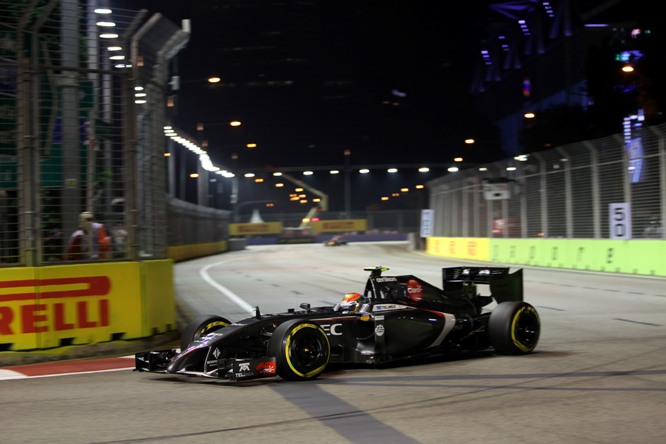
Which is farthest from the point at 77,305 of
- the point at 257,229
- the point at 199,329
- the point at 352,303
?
the point at 257,229

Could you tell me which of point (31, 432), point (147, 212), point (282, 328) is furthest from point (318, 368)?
point (147, 212)

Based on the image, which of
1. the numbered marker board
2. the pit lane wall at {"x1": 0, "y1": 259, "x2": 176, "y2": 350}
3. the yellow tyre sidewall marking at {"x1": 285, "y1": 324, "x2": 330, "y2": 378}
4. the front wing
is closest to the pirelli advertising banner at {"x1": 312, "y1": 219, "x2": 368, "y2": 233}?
the numbered marker board

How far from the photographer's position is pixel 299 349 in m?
7.58

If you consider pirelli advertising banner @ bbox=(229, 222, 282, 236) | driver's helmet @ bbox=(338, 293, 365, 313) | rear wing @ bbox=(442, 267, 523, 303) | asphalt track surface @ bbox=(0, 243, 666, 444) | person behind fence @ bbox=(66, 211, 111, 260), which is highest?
pirelli advertising banner @ bbox=(229, 222, 282, 236)

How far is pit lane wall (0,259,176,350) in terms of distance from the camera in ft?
30.8

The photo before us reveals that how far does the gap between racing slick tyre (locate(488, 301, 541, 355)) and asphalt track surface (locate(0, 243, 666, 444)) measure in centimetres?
14

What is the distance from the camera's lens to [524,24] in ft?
316

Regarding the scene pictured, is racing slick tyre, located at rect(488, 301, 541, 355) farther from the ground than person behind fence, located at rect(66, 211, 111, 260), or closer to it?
closer to it

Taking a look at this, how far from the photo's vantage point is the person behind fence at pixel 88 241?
10016mm

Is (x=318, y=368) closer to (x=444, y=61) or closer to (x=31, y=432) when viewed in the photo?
Result: (x=31, y=432)

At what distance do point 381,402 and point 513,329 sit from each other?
285 centimetres

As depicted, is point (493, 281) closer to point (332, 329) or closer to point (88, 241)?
point (332, 329)

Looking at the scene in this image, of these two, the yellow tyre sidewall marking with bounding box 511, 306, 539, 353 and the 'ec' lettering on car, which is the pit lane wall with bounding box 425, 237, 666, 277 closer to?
the yellow tyre sidewall marking with bounding box 511, 306, 539, 353

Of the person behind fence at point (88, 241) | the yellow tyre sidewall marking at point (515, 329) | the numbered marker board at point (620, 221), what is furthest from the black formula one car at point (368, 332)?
the numbered marker board at point (620, 221)
